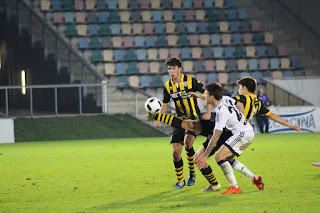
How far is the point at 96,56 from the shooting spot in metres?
24.6

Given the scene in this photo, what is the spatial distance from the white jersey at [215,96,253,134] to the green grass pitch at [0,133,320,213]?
0.76 meters

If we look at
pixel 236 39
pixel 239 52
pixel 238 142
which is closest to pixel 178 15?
pixel 236 39

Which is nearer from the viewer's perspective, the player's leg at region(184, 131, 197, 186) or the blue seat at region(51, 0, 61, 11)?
the player's leg at region(184, 131, 197, 186)

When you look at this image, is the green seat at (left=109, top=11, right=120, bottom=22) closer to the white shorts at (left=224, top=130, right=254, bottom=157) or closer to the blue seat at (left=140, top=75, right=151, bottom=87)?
the blue seat at (left=140, top=75, right=151, bottom=87)

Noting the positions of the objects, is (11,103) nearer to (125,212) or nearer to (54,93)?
(54,93)

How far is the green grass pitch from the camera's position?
6199mm

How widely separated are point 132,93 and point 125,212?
15.3 metres

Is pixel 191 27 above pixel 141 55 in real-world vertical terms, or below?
above

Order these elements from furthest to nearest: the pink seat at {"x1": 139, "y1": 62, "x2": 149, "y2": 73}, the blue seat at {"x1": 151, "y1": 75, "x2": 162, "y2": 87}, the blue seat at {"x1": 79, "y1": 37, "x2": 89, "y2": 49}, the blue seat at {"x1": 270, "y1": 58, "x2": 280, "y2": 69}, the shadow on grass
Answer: the blue seat at {"x1": 270, "y1": 58, "x2": 280, "y2": 69}
the blue seat at {"x1": 79, "y1": 37, "x2": 89, "y2": 49}
the pink seat at {"x1": 139, "y1": 62, "x2": 149, "y2": 73}
the blue seat at {"x1": 151, "y1": 75, "x2": 162, "y2": 87}
the shadow on grass

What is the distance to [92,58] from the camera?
2456 centimetres

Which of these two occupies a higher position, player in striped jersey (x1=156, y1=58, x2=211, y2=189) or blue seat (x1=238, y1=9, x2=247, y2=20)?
blue seat (x1=238, y1=9, x2=247, y2=20)

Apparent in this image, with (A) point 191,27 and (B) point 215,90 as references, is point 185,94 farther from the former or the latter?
(A) point 191,27

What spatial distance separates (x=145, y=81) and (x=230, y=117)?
687 inches

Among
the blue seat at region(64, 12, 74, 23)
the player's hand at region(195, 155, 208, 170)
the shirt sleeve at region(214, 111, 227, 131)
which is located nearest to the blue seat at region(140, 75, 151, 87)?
the blue seat at region(64, 12, 74, 23)
